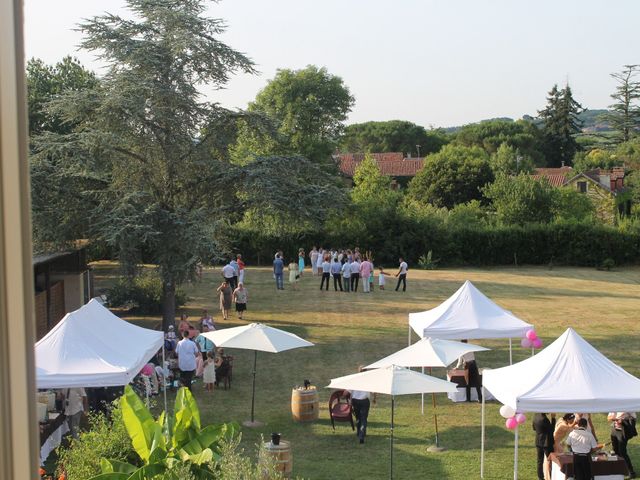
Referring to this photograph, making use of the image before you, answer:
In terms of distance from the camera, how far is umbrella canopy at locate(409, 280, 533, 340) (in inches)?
630

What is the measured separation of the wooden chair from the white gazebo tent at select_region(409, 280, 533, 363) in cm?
219

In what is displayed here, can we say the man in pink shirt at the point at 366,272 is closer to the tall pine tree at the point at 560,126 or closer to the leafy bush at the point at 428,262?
the leafy bush at the point at 428,262

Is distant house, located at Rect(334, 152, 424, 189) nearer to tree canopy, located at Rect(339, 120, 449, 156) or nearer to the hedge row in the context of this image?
tree canopy, located at Rect(339, 120, 449, 156)

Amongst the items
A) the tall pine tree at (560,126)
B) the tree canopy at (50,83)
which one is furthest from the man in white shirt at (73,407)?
the tall pine tree at (560,126)

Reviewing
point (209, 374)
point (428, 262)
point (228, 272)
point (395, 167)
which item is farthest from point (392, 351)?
point (395, 167)

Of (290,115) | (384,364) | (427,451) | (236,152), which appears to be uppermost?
(290,115)

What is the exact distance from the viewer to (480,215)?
48.8m

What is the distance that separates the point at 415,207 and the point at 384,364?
105 ft

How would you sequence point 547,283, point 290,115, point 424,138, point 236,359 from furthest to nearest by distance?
point 424,138
point 290,115
point 547,283
point 236,359

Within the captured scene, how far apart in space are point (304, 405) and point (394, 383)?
11.5 ft

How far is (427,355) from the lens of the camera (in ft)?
45.0

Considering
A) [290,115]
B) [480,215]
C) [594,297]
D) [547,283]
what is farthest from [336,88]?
[594,297]

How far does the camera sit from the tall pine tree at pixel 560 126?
100875mm

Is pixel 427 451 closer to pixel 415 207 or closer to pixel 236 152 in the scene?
pixel 236 152
